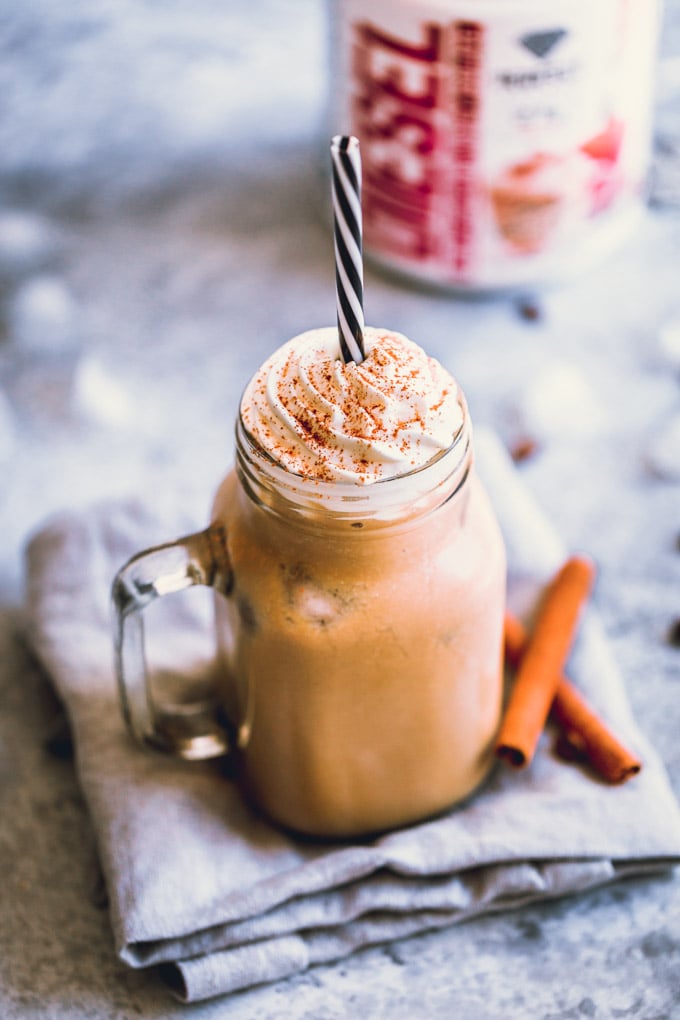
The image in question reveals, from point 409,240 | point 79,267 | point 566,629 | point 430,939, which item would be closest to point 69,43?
point 79,267

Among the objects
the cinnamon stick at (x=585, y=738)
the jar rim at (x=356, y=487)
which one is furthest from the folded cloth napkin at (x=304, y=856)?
the jar rim at (x=356, y=487)

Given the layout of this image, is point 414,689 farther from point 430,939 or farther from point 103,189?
point 103,189

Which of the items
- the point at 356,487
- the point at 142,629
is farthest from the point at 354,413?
the point at 142,629

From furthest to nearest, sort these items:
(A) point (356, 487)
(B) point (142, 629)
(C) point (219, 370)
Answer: (C) point (219, 370) → (B) point (142, 629) → (A) point (356, 487)

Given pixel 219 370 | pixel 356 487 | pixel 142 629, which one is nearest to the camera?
pixel 356 487

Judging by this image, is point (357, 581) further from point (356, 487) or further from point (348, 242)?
point (348, 242)

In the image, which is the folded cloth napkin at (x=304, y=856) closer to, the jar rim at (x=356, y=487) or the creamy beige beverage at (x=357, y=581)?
the creamy beige beverage at (x=357, y=581)

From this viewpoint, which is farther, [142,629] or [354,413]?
[142,629]

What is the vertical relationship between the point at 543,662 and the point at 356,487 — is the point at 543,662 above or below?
below
